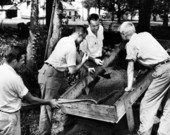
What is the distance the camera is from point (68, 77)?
8.60 meters

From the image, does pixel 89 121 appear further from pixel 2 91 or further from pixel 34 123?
pixel 2 91

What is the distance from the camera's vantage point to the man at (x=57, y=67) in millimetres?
5105

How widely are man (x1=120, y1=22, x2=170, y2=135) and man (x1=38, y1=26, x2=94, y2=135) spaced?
0.77 m

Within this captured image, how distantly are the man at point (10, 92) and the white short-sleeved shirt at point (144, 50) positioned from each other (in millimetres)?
2122

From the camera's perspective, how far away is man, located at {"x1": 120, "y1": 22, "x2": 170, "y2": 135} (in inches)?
202

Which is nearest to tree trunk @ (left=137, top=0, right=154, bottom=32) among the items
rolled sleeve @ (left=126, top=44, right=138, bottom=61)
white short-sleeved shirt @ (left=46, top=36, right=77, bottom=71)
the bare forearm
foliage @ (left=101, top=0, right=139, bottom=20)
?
foliage @ (left=101, top=0, right=139, bottom=20)

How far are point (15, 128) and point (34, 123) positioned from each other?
2.94m

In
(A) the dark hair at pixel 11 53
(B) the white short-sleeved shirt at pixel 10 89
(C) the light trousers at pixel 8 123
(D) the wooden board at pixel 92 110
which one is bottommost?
(D) the wooden board at pixel 92 110

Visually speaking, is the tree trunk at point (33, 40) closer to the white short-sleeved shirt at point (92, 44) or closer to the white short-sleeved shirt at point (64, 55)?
the white short-sleeved shirt at point (92, 44)

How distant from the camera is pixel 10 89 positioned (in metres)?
3.39

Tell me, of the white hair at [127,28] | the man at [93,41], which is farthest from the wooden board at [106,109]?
the man at [93,41]

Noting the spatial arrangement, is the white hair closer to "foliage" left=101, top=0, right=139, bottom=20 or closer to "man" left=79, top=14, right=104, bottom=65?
"man" left=79, top=14, right=104, bottom=65

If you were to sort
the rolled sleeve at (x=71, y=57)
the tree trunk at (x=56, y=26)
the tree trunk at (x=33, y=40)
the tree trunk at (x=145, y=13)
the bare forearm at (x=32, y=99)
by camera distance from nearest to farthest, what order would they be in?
the bare forearm at (x=32, y=99)
the rolled sleeve at (x=71, y=57)
the tree trunk at (x=56, y=26)
the tree trunk at (x=33, y=40)
the tree trunk at (x=145, y=13)

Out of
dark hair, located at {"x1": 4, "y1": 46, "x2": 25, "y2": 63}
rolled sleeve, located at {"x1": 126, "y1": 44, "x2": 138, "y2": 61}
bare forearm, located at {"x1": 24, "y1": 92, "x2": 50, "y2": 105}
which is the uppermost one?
dark hair, located at {"x1": 4, "y1": 46, "x2": 25, "y2": 63}
